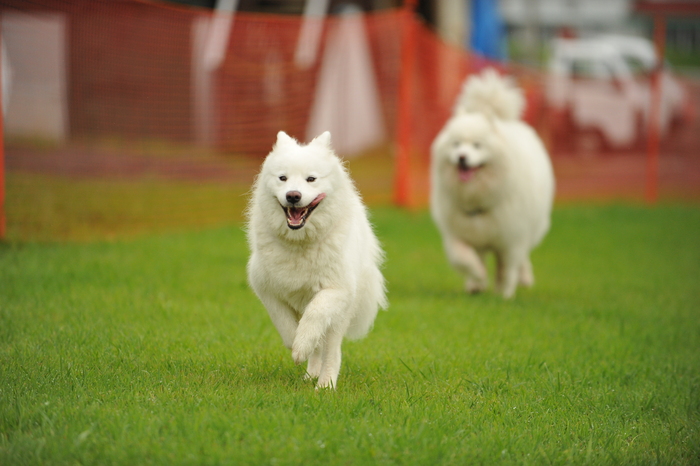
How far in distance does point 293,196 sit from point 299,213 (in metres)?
0.14

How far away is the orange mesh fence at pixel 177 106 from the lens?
10.1m

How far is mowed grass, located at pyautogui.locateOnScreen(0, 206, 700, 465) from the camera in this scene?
12.1 ft

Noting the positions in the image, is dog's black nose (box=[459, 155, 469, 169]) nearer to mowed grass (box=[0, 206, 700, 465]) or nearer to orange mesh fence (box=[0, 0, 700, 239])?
mowed grass (box=[0, 206, 700, 465])

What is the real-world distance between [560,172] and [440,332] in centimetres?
1176

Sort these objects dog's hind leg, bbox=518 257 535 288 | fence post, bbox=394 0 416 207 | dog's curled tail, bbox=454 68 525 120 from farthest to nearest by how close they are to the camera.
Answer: fence post, bbox=394 0 416 207 → dog's hind leg, bbox=518 257 535 288 → dog's curled tail, bbox=454 68 525 120

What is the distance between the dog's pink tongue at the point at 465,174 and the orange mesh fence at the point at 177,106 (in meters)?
4.18

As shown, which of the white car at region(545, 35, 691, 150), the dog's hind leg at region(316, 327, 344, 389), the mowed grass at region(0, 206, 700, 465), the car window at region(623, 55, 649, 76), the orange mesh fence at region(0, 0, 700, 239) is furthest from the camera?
the car window at region(623, 55, 649, 76)

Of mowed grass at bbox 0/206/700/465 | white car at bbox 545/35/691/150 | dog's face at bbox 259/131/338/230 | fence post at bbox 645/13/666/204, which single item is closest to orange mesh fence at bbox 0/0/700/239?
mowed grass at bbox 0/206/700/465

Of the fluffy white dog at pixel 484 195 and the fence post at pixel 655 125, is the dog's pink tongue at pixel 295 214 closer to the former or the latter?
the fluffy white dog at pixel 484 195

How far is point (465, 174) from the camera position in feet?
26.4

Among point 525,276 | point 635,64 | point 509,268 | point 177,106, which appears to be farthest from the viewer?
point 635,64

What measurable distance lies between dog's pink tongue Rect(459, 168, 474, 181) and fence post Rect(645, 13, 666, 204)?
33.9 ft

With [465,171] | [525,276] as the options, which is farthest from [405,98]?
[465,171]

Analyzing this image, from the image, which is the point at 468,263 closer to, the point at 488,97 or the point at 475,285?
the point at 475,285
